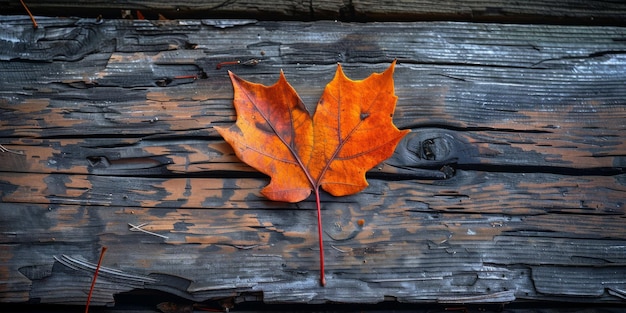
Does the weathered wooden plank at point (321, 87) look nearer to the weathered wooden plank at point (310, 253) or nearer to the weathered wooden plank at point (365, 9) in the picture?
the weathered wooden plank at point (365, 9)

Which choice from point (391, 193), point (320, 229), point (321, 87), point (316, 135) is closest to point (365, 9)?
point (321, 87)

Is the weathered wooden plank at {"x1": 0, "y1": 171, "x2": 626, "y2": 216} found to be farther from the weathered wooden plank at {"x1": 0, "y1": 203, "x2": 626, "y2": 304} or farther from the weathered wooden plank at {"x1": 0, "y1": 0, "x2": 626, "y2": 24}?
the weathered wooden plank at {"x1": 0, "y1": 0, "x2": 626, "y2": 24}

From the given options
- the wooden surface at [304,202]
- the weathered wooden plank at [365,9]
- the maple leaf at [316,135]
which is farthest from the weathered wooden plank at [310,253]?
the weathered wooden plank at [365,9]

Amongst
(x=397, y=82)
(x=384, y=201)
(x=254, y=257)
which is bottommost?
(x=254, y=257)

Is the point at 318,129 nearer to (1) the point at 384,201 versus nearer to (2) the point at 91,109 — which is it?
(1) the point at 384,201

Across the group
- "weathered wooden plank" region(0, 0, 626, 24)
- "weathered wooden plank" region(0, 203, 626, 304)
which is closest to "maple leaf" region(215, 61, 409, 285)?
"weathered wooden plank" region(0, 203, 626, 304)

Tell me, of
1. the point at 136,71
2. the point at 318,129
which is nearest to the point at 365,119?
the point at 318,129

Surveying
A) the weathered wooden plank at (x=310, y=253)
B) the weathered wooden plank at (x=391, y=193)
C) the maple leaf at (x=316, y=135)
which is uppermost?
the maple leaf at (x=316, y=135)
